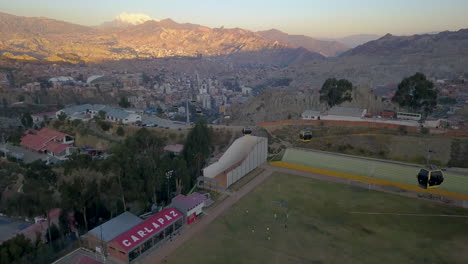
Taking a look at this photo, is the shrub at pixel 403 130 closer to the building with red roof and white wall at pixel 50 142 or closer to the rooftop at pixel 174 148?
the rooftop at pixel 174 148

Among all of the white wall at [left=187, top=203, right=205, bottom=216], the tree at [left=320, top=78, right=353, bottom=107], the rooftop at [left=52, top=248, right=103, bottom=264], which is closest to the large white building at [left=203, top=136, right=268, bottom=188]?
the white wall at [left=187, top=203, right=205, bottom=216]

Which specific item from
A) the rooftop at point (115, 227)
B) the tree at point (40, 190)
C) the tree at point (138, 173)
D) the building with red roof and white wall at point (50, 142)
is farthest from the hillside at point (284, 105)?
the rooftop at point (115, 227)

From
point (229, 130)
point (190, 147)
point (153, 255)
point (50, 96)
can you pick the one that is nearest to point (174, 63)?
point (50, 96)

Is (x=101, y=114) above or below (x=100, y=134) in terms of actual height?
above

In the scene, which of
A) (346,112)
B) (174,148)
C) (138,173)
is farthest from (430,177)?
(174,148)

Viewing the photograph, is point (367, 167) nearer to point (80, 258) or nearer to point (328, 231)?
point (328, 231)

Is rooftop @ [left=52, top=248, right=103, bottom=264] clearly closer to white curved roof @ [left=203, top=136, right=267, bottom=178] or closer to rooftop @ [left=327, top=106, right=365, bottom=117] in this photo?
white curved roof @ [left=203, top=136, right=267, bottom=178]
